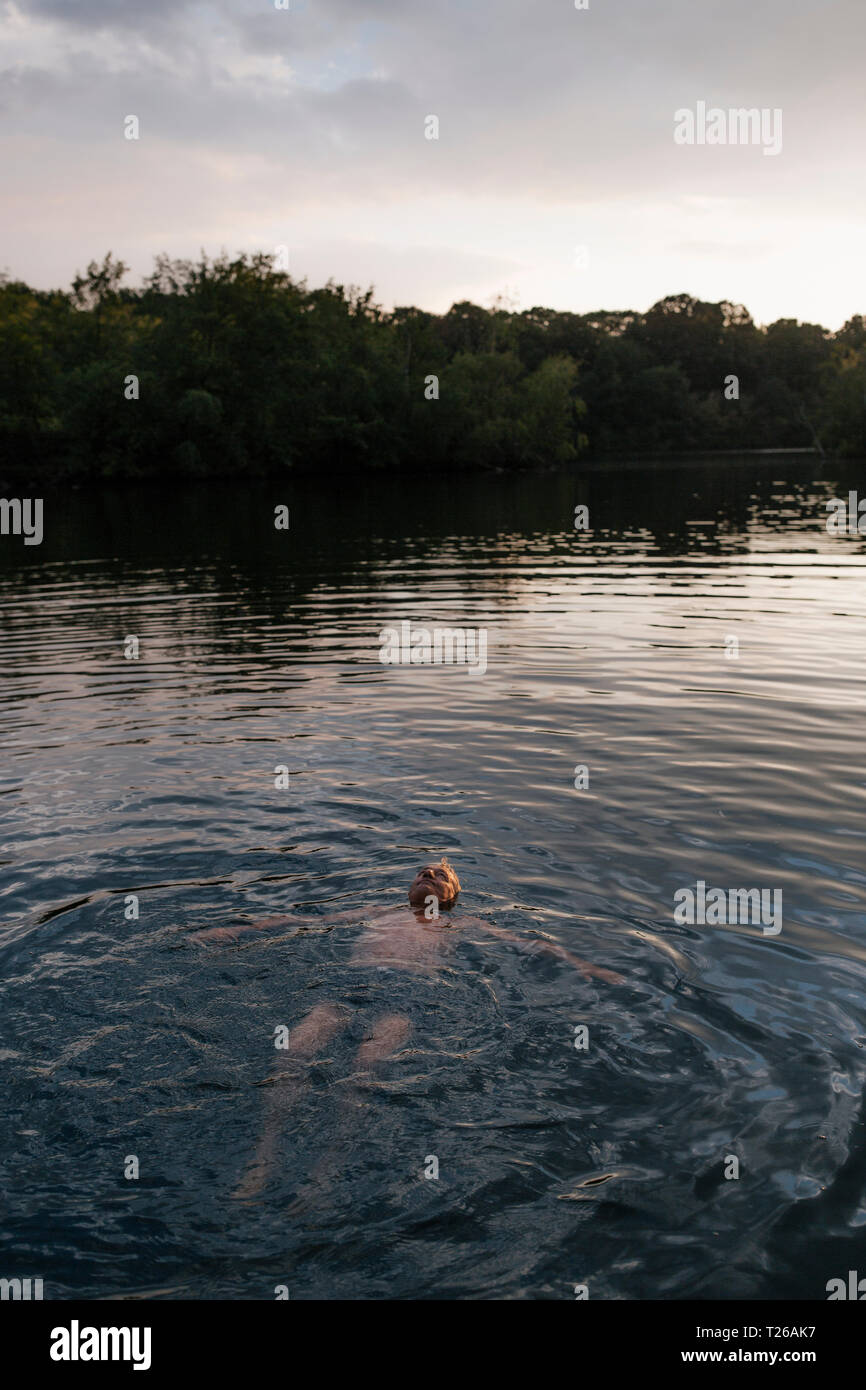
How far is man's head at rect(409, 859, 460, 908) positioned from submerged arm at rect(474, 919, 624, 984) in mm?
275

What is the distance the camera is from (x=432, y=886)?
6945 mm

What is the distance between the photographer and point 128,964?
6.50m

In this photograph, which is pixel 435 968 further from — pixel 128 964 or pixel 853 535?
pixel 853 535

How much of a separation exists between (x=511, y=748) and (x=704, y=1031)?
5.91 m

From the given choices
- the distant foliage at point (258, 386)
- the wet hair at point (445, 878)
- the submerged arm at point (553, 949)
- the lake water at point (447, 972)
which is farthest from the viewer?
the distant foliage at point (258, 386)

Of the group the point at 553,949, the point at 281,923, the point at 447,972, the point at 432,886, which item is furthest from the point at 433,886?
the point at 281,923

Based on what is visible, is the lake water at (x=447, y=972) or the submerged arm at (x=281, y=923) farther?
the submerged arm at (x=281, y=923)

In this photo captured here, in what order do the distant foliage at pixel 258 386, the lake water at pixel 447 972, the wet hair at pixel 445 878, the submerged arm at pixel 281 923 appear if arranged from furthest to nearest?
1. the distant foliage at pixel 258 386
2. the wet hair at pixel 445 878
3. the submerged arm at pixel 281 923
4. the lake water at pixel 447 972

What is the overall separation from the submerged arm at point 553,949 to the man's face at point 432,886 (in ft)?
0.95

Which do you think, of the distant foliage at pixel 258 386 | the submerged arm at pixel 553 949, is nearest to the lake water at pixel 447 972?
the submerged arm at pixel 553 949

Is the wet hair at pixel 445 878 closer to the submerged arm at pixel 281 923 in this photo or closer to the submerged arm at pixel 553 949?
the submerged arm at pixel 553 949

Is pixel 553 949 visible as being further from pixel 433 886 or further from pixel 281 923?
pixel 281 923

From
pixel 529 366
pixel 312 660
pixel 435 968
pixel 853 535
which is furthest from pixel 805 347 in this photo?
pixel 435 968

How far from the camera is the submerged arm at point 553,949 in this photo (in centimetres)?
630
